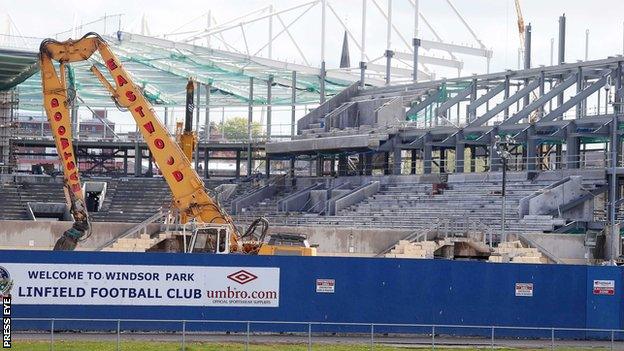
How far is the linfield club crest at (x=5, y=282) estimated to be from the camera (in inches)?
1656

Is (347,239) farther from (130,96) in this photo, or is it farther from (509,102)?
(509,102)

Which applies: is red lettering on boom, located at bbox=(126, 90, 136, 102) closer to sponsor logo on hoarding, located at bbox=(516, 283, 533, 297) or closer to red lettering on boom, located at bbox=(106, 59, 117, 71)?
red lettering on boom, located at bbox=(106, 59, 117, 71)

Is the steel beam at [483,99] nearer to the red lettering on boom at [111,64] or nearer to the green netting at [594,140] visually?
the green netting at [594,140]

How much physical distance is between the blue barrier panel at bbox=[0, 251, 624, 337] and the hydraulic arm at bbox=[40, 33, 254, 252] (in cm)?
1472

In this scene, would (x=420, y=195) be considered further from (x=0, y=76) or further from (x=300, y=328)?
(x=300, y=328)

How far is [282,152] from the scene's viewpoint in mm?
106250

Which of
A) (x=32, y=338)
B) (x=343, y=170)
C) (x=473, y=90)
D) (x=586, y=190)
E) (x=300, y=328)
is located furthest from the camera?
(x=343, y=170)

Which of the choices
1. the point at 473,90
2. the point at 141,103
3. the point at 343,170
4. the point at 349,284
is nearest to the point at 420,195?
the point at 473,90

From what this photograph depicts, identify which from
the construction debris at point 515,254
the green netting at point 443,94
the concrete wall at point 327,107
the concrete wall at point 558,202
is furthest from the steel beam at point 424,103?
the construction debris at point 515,254

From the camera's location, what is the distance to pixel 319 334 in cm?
4431

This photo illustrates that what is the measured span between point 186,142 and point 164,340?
69.2 feet

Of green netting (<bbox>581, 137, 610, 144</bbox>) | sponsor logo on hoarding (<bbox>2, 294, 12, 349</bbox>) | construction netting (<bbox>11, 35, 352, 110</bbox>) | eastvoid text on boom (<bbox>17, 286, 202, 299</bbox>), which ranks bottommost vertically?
sponsor logo on hoarding (<bbox>2, 294, 12, 349</bbox>)

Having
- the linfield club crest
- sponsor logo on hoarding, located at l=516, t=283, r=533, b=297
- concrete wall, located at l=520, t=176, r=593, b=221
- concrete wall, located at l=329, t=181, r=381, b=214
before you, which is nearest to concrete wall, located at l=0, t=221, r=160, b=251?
concrete wall, located at l=520, t=176, r=593, b=221

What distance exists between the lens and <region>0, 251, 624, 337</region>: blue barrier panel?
43.4 metres
